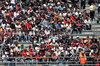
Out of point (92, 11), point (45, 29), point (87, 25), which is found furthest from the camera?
point (92, 11)

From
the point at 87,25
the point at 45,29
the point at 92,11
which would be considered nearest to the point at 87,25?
the point at 87,25

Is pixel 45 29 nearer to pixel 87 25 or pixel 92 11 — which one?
pixel 87 25

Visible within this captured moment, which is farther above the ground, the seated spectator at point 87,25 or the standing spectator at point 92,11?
the standing spectator at point 92,11

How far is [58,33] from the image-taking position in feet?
88.0

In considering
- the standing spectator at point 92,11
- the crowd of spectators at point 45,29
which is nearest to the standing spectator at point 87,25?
the crowd of spectators at point 45,29

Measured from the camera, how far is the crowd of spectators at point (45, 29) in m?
25.2

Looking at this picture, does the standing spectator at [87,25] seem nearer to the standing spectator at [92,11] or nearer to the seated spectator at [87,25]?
the seated spectator at [87,25]

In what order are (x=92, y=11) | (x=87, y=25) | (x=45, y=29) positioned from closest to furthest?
(x=87, y=25), (x=45, y=29), (x=92, y=11)

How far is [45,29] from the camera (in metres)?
27.2

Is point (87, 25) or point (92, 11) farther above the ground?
point (92, 11)

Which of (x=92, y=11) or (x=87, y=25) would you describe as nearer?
(x=87, y=25)

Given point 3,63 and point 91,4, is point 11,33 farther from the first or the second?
point 91,4

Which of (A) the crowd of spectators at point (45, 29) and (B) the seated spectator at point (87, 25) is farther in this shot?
(B) the seated spectator at point (87, 25)

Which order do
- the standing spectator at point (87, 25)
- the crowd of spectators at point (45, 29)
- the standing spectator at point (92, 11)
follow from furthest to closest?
the standing spectator at point (92, 11)
the standing spectator at point (87, 25)
the crowd of spectators at point (45, 29)
